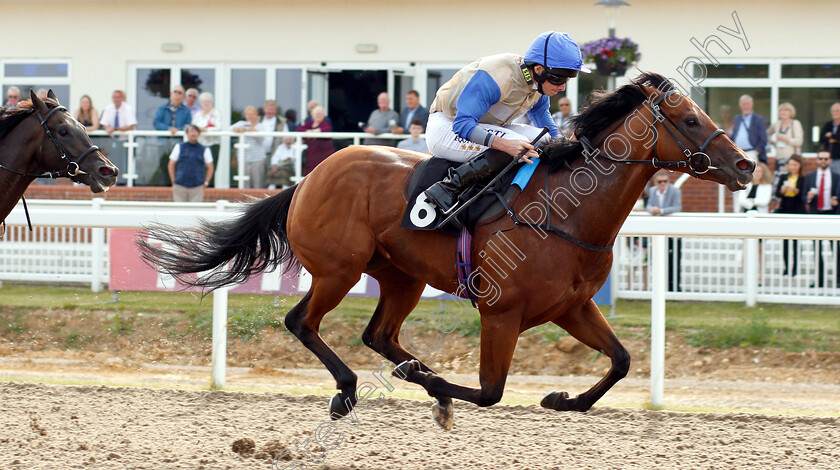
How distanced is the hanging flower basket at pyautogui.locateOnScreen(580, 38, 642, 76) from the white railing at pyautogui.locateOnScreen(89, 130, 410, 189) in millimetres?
2109

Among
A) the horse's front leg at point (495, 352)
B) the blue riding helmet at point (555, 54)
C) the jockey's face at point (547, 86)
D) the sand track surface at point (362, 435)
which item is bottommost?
the sand track surface at point (362, 435)

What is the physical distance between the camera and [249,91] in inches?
478

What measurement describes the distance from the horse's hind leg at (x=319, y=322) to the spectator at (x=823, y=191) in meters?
5.19

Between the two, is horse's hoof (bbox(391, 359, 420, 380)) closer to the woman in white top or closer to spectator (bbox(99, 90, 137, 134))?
the woman in white top

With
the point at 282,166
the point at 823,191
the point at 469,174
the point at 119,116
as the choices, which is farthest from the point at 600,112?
the point at 119,116

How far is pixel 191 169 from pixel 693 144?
707 centimetres

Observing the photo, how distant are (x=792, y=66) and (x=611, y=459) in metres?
8.12

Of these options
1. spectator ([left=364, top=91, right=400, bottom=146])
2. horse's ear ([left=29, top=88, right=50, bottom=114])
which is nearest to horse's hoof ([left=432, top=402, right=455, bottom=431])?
horse's ear ([left=29, top=88, right=50, bottom=114])

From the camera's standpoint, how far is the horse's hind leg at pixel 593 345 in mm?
4047

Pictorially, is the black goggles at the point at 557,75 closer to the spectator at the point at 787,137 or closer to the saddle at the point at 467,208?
the saddle at the point at 467,208

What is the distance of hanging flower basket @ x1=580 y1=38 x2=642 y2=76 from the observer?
955 centimetres

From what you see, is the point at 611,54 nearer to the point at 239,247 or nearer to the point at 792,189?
the point at 792,189

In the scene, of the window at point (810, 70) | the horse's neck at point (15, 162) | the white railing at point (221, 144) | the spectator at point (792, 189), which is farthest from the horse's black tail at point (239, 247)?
the window at point (810, 70)

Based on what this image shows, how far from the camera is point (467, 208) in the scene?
4.02 m
